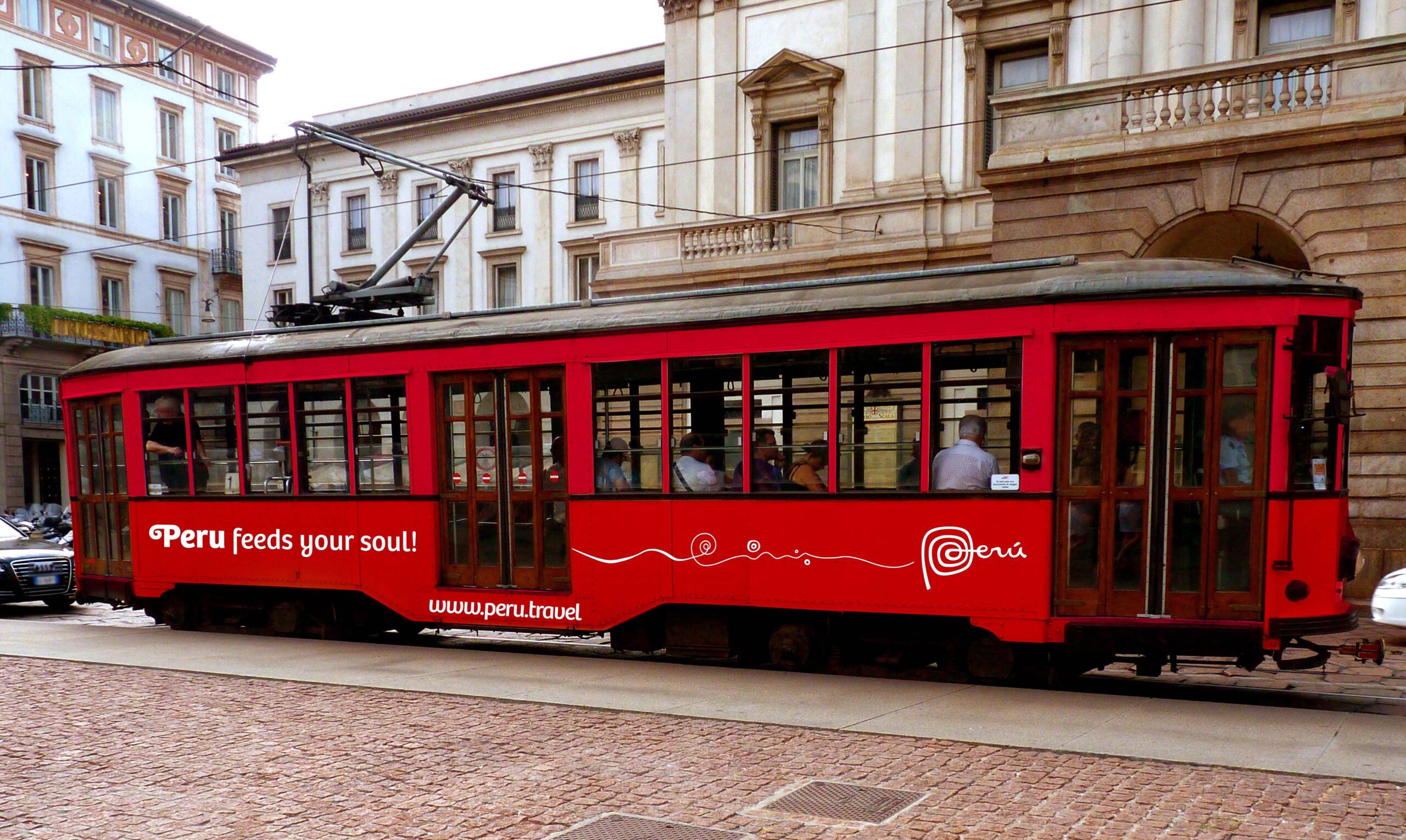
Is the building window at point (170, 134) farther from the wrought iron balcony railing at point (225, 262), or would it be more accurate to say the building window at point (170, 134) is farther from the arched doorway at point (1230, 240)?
the arched doorway at point (1230, 240)

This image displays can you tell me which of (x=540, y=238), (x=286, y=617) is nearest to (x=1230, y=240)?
(x=286, y=617)

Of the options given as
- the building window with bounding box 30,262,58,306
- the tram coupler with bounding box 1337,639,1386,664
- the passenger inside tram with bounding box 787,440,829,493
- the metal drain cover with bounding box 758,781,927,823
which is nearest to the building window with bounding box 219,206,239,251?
the building window with bounding box 30,262,58,306

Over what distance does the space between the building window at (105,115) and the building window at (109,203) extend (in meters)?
1.54

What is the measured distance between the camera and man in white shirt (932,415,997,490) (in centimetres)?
880

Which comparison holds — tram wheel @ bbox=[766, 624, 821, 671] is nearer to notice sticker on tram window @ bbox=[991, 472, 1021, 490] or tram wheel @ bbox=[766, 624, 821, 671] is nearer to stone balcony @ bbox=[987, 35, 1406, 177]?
notice sticker on tram window @ bbox=[991, 472, 1021, 490]

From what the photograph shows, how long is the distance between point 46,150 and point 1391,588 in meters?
45.5

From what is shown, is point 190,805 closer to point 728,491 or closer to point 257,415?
point 728,491

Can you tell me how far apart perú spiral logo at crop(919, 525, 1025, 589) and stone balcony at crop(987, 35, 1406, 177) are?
8.79 m

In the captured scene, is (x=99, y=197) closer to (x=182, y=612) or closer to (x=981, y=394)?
(x=182, y=612)

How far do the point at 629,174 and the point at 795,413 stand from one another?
84.6 feet

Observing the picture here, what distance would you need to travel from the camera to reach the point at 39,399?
43188mm

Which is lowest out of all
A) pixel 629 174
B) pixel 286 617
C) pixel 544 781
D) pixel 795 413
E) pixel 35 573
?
pixel 35 573

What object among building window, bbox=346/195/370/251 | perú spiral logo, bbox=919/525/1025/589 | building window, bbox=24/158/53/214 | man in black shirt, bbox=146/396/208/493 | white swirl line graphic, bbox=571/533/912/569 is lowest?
white swirl line graphic, bbox=571/533/912/569

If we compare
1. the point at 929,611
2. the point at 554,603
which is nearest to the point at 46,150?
the point at 554,603
